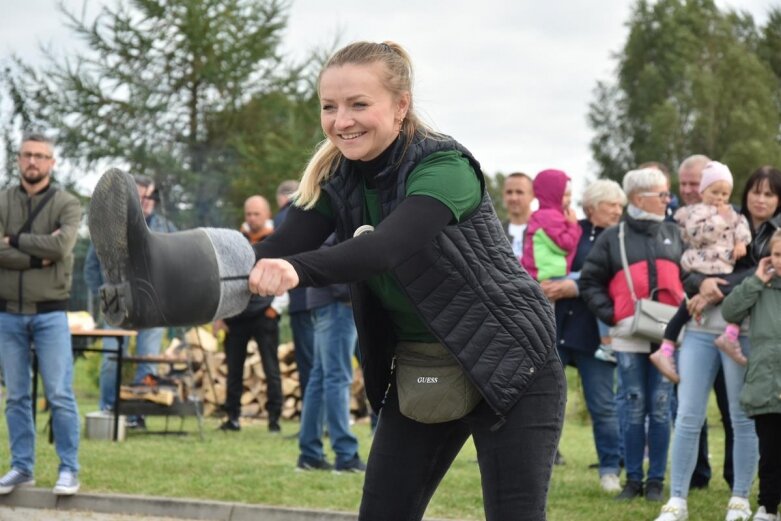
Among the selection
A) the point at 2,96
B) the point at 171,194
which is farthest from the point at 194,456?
the point at 171,194

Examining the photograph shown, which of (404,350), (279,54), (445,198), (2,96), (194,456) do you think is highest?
(279,54)

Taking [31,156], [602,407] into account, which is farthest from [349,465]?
[31,156]

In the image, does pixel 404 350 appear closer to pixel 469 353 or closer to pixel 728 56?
pixel 469 353

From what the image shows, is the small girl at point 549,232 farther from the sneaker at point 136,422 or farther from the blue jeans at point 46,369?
the sneaker at point 136,422

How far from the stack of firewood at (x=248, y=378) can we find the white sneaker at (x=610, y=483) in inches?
255

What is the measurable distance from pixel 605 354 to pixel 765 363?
2.00 metres

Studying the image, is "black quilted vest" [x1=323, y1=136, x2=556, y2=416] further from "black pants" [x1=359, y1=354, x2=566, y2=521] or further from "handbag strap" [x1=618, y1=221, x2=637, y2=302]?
"handbag strap" [x1=618, y1=221, x2=637, y2=302]

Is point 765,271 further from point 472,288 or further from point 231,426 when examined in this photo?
point 231,426

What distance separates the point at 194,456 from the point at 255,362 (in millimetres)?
5433

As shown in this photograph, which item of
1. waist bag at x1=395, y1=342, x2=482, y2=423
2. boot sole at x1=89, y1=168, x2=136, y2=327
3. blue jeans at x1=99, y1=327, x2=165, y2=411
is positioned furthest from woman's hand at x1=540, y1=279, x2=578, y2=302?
boot sole at x1=89, y1=168, x2=136, y2=327

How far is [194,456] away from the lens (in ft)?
34.0

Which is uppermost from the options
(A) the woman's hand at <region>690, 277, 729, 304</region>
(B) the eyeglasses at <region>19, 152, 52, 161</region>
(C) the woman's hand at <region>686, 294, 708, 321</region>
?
(B) the eyeglasses at <region>19, 152, 52, 161</region>

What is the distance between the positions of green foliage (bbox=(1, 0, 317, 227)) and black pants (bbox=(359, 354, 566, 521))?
28597mm

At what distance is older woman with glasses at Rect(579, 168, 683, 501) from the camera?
8133 mm
